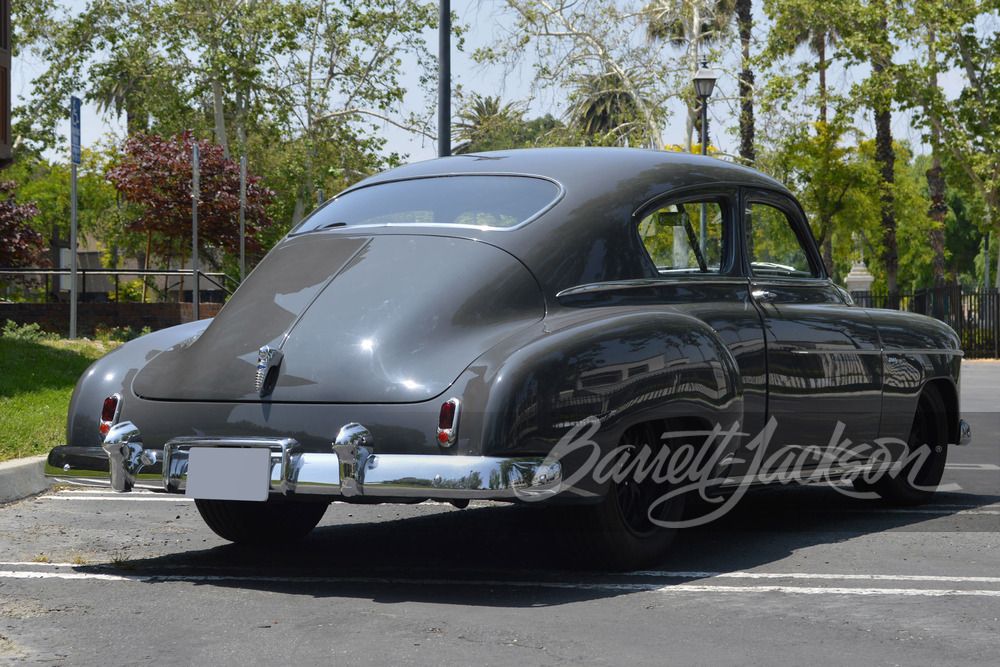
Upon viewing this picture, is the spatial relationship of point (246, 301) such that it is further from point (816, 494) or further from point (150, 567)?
point (816, 494)

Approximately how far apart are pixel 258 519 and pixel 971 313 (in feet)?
89.0

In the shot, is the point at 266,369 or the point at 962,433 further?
the point at 962,433

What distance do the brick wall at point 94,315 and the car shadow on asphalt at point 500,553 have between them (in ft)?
52.0

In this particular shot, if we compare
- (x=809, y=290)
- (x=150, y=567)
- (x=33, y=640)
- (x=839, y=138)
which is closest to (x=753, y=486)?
(x=809, y=290)

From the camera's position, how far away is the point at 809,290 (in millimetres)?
6273

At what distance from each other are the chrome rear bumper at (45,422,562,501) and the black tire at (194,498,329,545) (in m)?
0.93

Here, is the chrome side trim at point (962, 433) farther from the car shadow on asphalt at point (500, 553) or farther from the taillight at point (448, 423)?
the taillight at point (448, 423)

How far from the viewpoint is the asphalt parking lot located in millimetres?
3822

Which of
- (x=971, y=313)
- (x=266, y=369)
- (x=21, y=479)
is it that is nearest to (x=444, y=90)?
(x=21, y=479)

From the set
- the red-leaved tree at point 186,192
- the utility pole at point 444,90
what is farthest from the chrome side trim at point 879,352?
the red-leaved tree at point 186,192

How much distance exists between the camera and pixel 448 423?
4.30 m

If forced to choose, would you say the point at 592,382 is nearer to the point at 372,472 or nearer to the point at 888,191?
the point at 372,472

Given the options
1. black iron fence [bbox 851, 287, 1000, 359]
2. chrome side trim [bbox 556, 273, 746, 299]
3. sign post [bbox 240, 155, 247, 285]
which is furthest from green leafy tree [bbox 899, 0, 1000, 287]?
chrome side trim [bbox 556, 273, 746, 299]

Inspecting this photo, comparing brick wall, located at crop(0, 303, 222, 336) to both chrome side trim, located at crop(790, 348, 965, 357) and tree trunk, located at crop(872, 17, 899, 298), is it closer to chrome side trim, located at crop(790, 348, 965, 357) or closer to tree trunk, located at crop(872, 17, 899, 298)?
chrome side trim, located at crop(790, 348, 965, 357)
